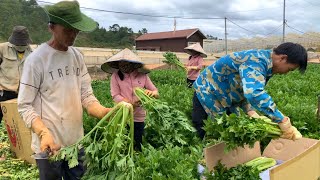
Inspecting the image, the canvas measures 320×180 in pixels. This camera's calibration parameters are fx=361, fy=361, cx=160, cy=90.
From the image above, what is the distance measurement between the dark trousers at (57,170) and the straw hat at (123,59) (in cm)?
147

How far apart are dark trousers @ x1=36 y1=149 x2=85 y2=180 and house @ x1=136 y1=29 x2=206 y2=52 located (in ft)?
122

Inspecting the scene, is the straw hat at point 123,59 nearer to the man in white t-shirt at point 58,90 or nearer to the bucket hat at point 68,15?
the man in white t-shirt at point 58,90

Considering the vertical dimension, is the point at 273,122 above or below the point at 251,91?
below

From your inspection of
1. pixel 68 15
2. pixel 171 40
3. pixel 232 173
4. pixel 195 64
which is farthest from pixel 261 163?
pixel 171 40

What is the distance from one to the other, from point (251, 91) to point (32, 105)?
1.67 meters

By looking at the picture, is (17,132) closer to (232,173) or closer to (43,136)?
(43,136)

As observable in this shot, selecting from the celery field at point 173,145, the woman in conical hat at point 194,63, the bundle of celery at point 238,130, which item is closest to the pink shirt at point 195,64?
the woman in conical hat at point 194,63

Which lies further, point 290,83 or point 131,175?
point 290,83

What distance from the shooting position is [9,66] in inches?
211

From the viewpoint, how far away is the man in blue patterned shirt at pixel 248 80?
112 inches

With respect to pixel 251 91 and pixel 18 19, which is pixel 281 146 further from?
pixel 18 19

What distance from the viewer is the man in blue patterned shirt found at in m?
2.84

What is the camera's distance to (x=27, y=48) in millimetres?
5305

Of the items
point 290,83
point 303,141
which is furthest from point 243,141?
point 290,83
